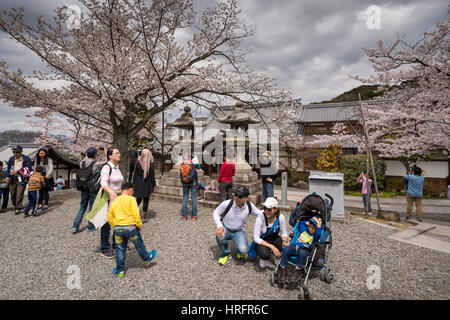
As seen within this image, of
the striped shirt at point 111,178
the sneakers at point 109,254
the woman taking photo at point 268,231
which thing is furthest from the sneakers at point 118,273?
the woman taking photo at point 268,231

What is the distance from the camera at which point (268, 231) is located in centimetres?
326

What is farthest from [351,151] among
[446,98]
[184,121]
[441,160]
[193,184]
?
[193,184]

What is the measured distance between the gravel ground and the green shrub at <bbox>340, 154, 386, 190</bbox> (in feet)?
36.7

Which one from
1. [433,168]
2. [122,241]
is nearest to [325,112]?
[433,168]

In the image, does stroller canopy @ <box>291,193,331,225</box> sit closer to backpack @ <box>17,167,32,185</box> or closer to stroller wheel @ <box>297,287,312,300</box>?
stroller wheel @ <box>297,287,312,300</box>

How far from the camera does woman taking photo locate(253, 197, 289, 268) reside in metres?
3.16

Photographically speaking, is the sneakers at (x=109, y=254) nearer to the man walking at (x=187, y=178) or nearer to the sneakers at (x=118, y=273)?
the sneakers at (x=118, y=273)

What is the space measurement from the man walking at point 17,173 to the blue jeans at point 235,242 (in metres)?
6.17

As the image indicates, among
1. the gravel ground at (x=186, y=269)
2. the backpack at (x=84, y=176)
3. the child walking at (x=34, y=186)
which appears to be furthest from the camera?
the child walking at (x=34, y=186)

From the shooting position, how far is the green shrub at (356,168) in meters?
14.7

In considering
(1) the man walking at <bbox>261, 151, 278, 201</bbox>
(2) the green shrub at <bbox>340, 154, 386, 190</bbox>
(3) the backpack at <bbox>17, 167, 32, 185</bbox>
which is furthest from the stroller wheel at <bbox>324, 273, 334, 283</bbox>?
(2) the green shrub at <bbox>340, 154, 386, 190</bbox>

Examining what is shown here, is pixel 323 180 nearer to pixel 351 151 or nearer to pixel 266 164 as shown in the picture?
pixel 266 164

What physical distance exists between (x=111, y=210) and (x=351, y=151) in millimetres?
18702

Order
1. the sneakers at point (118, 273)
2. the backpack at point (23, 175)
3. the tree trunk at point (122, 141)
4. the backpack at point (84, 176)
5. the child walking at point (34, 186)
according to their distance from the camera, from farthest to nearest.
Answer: the tree trunk at point (122, 141) → the backpack at point (23, 175) → the child walking at point (34, 186) → the backpack at point (84, 176) → the sneakers at point (118, 273)
